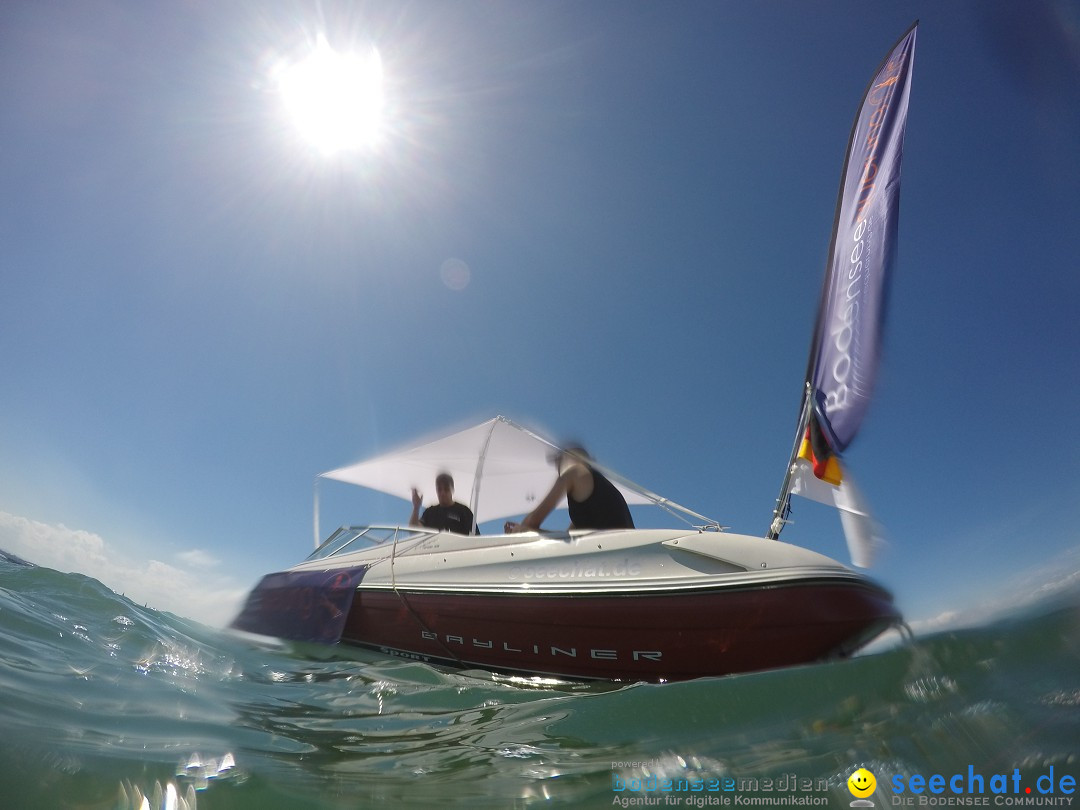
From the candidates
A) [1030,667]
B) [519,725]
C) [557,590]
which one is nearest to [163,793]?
[519,725]

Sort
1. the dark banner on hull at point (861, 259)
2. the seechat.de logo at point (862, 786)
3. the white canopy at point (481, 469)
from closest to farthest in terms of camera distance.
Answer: the seechat.de logo at point (862, 786) < the dark banner on hull at point (861, 259) < the white canopy at point (481, 469)

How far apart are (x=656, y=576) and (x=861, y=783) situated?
2.04 metres

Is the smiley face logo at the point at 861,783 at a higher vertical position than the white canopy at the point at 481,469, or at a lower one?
lower

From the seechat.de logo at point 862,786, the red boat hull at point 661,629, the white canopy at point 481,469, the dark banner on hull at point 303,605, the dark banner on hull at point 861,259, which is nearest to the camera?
the seechat.de logo at point 862,786

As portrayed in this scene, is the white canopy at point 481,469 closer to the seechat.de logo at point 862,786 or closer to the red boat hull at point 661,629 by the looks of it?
the red boat hull at point 661,629

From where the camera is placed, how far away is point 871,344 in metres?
4.03

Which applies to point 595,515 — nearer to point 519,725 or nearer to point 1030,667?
point 519,725

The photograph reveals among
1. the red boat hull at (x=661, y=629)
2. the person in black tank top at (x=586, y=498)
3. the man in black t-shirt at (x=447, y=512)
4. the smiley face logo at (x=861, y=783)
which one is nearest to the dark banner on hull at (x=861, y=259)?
the red boat hull at (x=661, y=629)

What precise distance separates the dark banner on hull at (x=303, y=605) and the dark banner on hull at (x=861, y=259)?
516 centimetres

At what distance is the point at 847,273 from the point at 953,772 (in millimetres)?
4556

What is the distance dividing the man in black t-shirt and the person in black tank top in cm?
201

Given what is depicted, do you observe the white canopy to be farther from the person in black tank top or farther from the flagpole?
the flagpole

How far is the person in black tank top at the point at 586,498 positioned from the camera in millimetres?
4332

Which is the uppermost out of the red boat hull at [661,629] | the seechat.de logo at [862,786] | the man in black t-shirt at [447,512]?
the man in black t-shirt at [447,512]
